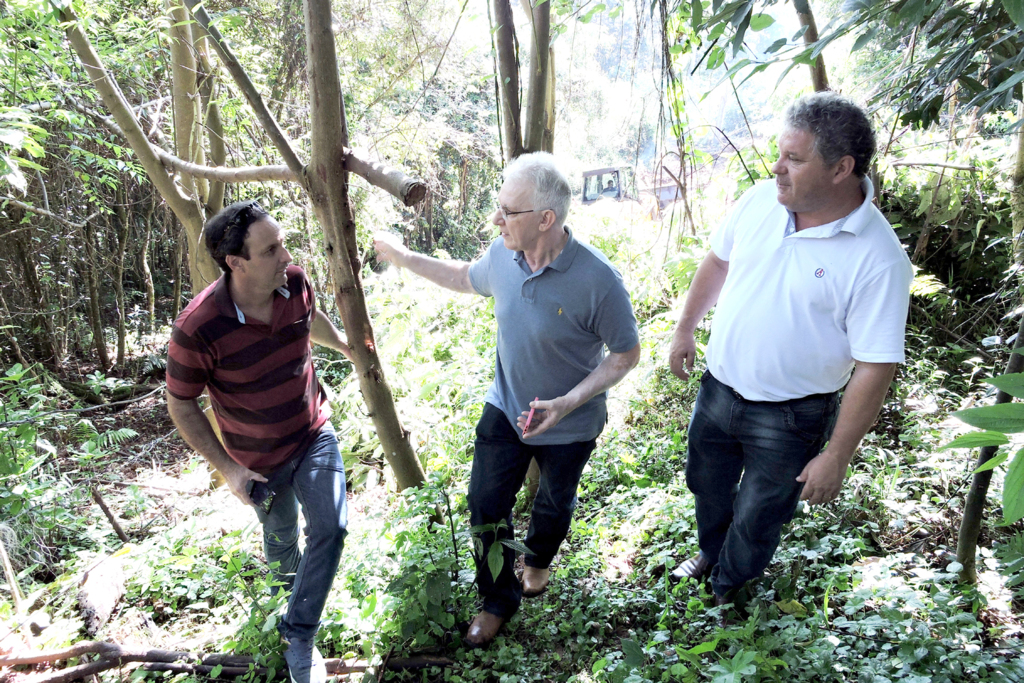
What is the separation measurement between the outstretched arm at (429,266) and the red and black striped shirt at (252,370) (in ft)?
1.22

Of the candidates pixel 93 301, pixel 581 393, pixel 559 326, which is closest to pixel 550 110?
pixel 559 326

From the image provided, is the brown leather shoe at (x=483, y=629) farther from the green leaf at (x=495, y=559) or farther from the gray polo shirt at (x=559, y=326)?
the gray polo shirt at (x=559, y=326)

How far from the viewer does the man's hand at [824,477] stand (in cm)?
211

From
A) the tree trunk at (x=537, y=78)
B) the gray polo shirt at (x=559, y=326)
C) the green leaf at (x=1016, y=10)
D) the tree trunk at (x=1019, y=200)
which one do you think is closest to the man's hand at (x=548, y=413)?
the gray polo shirt at (x=559, y=326)

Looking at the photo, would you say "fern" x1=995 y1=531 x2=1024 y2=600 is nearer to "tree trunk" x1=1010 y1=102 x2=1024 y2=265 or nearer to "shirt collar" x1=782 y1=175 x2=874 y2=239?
"tree trunk" x1=1010 y1=102 x2=1024 y2=265

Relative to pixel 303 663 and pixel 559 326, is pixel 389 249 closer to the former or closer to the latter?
pixel 559 326

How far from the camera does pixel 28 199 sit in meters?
6.87

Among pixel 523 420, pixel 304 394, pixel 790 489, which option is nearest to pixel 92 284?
pixel 304 394

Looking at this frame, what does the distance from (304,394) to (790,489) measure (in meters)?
1.94

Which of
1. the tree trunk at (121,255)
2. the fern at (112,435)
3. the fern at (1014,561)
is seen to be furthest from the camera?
the tree trunk at (121,255)

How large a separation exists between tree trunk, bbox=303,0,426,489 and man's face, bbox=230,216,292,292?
0.24m

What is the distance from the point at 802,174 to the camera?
2.09m

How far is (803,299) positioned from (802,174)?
415mm

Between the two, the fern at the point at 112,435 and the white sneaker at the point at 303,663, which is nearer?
the white sneaker at the point at 303,663
